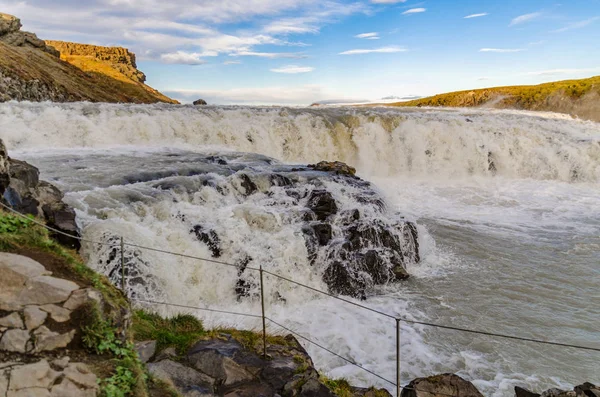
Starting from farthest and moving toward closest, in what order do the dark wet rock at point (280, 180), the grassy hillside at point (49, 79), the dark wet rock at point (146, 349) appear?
the grassy hillside at point (49, 79) → the dark wet rock at point (280, 180) → the dark wet rock at point (146, 349)

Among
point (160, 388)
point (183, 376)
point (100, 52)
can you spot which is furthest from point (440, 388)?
point (100, 52)

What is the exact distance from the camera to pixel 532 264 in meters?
13.6

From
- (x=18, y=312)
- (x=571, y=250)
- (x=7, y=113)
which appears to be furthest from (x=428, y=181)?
(x=18, y=312)

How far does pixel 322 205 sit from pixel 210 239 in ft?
14.1

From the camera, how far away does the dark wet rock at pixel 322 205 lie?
13805mm

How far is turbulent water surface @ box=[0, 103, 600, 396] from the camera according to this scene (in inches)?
360

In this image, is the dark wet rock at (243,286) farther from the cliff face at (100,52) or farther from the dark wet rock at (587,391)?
the cliff face at (100,52)

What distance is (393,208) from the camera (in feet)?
53.6

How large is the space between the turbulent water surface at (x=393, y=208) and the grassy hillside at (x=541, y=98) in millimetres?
53387

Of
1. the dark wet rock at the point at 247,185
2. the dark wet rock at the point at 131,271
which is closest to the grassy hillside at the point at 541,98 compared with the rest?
the dark wet rock at the point at 247,185

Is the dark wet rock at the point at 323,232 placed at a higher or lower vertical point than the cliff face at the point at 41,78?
lower

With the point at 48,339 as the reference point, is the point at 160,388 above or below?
below

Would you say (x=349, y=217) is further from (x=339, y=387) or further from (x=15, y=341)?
(x=15, y=341)

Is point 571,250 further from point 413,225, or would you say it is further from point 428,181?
point 428,181
